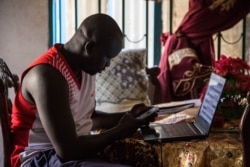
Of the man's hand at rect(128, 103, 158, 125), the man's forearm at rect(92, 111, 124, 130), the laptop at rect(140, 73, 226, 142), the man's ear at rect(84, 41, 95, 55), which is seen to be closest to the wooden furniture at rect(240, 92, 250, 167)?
the laptop at rect(140, 73, 226, 142)

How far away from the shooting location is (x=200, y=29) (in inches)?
140

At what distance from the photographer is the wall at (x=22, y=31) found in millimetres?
3527

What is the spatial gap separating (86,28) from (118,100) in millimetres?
1363

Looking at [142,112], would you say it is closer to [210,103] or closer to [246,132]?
[210,103]

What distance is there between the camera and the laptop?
1675mm

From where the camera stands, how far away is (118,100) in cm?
303

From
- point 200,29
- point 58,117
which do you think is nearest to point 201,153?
point 58,117

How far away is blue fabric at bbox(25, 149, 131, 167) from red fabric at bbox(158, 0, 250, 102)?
1935 mm

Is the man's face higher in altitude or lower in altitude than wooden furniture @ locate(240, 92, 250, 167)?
higher

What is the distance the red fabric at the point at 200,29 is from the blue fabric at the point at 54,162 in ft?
6.35

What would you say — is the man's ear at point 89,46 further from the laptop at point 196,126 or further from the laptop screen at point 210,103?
the laptop screen at point 210,103

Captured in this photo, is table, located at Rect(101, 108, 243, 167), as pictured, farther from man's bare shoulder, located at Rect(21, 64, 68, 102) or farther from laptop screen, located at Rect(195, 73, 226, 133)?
man's bare shoulder, located at Rect(21, 64, 68, 102)

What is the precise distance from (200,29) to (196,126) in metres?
1.82

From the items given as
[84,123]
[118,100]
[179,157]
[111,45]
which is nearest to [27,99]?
[84,123]
